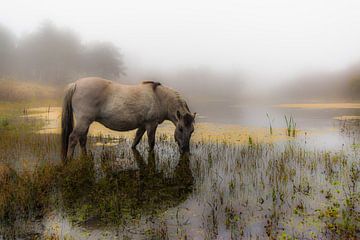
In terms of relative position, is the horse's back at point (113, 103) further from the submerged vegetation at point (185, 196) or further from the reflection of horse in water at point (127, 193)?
the reflection of horse in water at point (127, 193)

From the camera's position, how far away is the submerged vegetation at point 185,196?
14.4 ft

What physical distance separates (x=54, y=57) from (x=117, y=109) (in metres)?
45.8

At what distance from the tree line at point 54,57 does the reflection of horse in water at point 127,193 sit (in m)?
43.6

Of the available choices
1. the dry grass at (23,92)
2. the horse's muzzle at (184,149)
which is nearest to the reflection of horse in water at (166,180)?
the horse's muzzle at (184,149)

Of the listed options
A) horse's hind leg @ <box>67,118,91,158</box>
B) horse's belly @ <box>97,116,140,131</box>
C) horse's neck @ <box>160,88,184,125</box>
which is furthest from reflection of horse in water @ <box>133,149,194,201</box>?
horse's hind leg @ <box>67,118,91,158</box>

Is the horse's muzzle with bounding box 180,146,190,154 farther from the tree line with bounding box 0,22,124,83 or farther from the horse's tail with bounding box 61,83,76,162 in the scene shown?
the tree line with bounding box 0,22,124,83

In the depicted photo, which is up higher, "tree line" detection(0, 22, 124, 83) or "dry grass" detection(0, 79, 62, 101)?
"tree line" detection(0, 22, 124, 83)

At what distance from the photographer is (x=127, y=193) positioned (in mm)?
5906

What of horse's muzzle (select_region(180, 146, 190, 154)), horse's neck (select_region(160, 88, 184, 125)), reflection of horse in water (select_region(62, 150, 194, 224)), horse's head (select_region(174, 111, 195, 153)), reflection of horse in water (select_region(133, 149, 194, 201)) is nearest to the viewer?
reflection of horse in water (select_region(62, 150, 194, 224))

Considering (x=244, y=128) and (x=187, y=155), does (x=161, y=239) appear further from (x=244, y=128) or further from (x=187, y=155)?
(x=244, y=128)

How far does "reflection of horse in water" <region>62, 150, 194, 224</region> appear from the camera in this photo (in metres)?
5.02

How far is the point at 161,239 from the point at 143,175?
3.16 m

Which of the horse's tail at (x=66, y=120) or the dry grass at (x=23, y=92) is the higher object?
the dry grass at (x=23, y=92)

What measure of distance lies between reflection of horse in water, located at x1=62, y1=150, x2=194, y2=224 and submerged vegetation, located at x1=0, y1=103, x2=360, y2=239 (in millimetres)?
18
